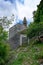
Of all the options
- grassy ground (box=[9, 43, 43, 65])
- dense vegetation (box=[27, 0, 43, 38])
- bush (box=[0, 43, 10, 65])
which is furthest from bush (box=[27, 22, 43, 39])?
bush (box=[0, 43, 10, 65])

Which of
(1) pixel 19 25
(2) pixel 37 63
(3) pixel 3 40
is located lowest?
(2) pixel 37 63

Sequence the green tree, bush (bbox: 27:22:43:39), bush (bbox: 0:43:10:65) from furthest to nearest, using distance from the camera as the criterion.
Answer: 1. the green tree
2. bush (bbox: 27:22:43:39)
3. bush (bbox: 0:43:10:65)

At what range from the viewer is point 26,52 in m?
13.4

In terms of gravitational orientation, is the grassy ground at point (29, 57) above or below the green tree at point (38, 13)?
below

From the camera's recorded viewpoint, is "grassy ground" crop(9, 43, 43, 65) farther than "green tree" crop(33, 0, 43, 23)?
No

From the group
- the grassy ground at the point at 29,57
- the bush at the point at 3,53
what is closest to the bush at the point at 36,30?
the grassy ground at the point at 29,57

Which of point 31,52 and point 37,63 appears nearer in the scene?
point 37,63

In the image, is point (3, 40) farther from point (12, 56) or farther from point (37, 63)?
point (37, 63)

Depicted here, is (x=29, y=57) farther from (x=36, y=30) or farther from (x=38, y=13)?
(x=38, y=13)

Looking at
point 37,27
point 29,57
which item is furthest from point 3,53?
point 37,27

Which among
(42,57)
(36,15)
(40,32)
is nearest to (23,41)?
(36,15)

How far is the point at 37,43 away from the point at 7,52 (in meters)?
2.60

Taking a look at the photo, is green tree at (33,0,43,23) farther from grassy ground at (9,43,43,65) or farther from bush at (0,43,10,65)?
bush at (0,43,10,65)

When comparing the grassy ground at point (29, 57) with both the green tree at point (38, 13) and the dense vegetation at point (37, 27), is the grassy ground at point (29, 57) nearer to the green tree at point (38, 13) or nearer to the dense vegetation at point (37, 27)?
the dense vegetation at point (37, 27)
